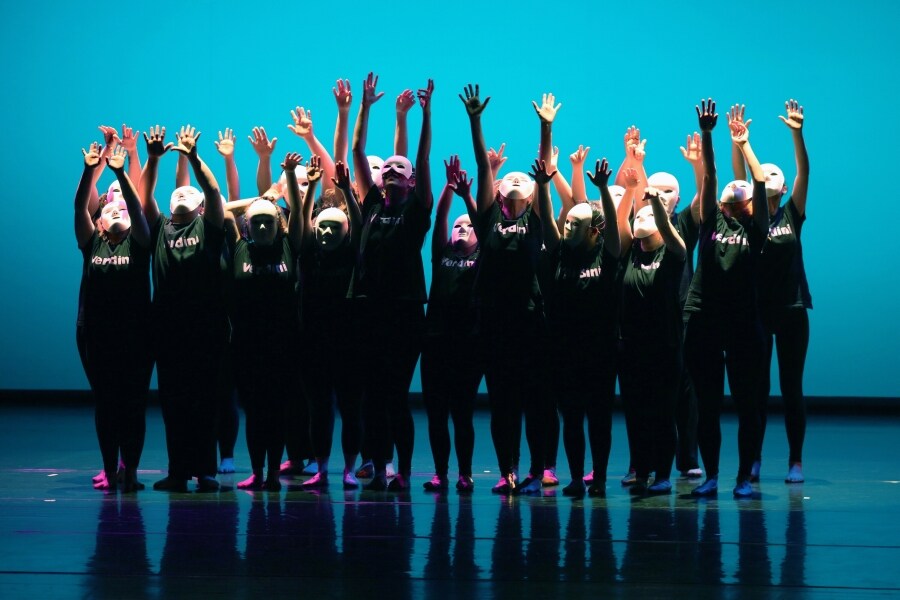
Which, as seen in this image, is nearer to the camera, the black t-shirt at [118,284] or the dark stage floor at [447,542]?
the dark stage floor at [447,542]

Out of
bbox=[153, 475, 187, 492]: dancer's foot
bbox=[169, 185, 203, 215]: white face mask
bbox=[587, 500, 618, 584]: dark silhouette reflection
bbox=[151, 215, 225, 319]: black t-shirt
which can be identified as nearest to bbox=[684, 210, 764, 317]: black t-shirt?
bbox=[587, 500, 618, 584]: dark silhouette reflection

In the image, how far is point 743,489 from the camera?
4852 millimetres

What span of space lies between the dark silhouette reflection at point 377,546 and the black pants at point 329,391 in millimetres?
567

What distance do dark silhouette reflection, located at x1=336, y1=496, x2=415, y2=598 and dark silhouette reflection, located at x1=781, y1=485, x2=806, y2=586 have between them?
A: 3.26 feet

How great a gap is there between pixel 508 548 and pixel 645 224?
1.92 meters

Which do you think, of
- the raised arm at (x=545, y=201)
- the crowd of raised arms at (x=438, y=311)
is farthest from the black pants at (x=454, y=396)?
the raised arm at (x=545, y=201)

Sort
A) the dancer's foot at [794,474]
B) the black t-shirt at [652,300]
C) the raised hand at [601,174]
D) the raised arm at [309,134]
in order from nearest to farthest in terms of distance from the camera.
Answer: the raised hand at [601,174] < the black t-shirt at [652,300] < the dancer's foot at [794,474] < the raised arm at [309,134]

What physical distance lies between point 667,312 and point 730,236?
40cm

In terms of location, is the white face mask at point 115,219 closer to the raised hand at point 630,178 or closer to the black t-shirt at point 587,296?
the black t-shirt at point 587,296

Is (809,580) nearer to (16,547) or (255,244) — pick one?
(16,547)

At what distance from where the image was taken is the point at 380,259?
16.8 ft

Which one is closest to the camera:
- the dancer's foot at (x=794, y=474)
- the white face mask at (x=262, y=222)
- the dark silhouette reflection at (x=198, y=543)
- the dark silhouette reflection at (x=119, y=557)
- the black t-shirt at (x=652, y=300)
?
the dark silhouette reflection at (x=119, y=557)

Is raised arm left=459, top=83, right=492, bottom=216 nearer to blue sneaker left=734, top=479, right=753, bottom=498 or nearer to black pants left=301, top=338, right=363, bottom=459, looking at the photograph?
black pants left=301, top=338, right=363, bottom=459

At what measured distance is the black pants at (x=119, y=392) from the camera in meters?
5.07
